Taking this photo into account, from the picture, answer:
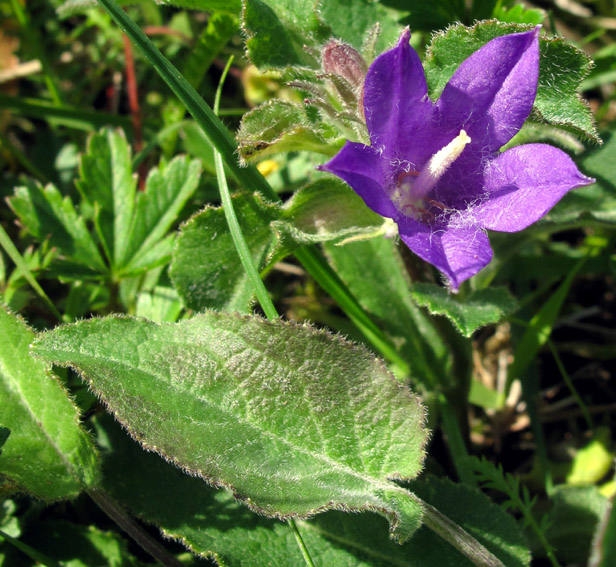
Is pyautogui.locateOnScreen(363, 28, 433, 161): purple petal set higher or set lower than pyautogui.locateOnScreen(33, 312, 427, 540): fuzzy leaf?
higher

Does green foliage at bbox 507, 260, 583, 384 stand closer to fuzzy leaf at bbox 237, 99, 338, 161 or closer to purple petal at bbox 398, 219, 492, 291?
purple petal at bbox 398, 219, 492, 291

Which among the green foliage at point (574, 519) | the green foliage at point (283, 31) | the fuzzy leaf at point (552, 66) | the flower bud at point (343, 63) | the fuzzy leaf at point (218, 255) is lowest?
the green foliage at point (574, 519)

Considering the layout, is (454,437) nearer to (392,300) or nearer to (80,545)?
(392,300)

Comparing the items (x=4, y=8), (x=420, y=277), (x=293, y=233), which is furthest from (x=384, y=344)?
(x=4, y=8)

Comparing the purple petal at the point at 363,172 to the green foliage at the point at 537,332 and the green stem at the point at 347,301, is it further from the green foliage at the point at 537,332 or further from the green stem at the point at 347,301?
the green foliage at the point at 537,332

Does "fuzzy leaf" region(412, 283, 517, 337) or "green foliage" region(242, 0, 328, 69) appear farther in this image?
"green foliage" region(242, 0, 328, 69)

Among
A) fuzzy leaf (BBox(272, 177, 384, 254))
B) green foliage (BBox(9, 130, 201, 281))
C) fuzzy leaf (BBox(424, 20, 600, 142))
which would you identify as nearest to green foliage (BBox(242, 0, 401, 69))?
fuzzy leaf (BBox(424, 20, 600, 142))

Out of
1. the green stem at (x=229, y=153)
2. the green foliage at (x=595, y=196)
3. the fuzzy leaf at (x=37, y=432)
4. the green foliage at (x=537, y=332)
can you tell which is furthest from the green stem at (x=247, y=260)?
the green foliage at (x=537, y=332)
